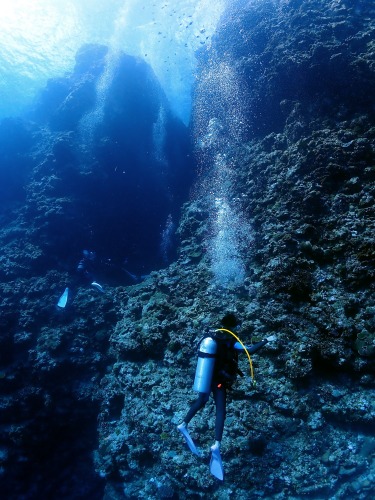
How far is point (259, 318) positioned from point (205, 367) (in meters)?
2.17

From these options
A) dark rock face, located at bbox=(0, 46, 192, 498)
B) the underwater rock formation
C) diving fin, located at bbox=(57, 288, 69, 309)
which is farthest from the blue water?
diving fin, located at bbox=(57, 288, 69, 309)

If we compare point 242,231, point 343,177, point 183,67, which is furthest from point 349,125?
point 183,67

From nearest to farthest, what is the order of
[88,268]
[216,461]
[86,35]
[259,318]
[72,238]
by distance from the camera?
[216,461], [259,318], [88,268], [72,238], [86,35]

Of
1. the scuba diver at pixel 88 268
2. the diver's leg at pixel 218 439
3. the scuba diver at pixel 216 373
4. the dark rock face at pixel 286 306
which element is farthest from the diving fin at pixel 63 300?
the diver's leg at pixel 218 439

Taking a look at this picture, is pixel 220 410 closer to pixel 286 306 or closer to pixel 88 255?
pixel 286 306

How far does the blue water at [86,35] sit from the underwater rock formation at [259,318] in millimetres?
16419

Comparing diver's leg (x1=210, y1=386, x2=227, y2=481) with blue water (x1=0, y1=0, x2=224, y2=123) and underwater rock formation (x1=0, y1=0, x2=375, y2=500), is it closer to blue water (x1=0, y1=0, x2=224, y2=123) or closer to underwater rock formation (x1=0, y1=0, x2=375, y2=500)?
underwater rock formation (x1=0, y1=0, x2=375, y2=500)

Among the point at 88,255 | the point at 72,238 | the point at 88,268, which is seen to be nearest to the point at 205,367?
the point at 88,268

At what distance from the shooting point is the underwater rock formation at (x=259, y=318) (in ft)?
15.6

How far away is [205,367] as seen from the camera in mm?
4254

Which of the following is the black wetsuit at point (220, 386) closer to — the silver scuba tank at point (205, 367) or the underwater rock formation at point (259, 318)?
the silver scuba tank at point (205, 367)

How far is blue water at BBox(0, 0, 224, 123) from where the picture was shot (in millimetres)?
25406

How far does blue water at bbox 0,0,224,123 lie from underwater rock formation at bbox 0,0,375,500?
53.9 ft

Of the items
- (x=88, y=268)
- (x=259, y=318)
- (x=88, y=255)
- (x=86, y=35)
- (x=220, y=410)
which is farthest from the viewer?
(x=86, y=35)
